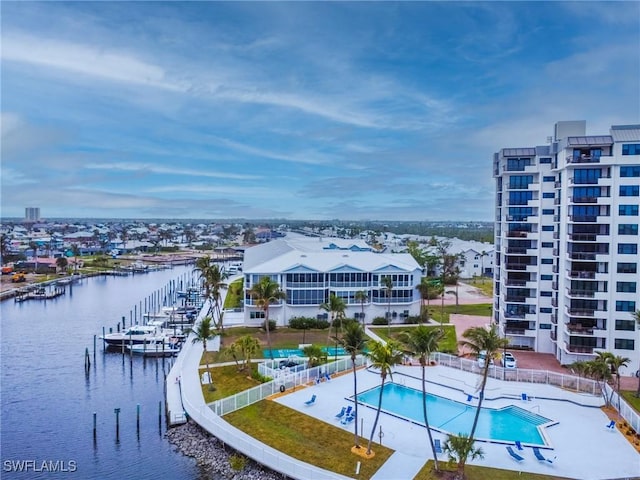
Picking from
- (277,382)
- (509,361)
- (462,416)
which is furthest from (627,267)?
(277,382)

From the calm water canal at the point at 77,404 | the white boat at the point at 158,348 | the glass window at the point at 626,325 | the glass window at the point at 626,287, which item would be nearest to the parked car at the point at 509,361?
the glass window at the point at 626,325

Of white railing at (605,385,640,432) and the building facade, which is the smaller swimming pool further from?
white railing at (605,385,640,432)

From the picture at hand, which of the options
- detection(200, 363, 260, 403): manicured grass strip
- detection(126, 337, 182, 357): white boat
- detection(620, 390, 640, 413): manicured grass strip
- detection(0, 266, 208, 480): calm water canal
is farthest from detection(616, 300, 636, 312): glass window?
detection(126, 337, 182, 357): white boat

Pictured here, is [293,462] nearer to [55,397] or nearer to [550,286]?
[55,397]

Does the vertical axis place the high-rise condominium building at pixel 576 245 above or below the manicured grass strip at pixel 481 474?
above

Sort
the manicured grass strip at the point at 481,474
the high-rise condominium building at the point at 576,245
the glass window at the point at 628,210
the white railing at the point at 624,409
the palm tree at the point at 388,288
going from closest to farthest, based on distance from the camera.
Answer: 1. the manicured grass strip at the point at 481,474
2. the white railing at the point at 624,409
3. the glass window at the point at 628,210
4. the high-rise condominium building at the point at 576,245
5. the palm tree at the point at 388,288

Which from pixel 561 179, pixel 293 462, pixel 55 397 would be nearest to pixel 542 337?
pixel 561 179

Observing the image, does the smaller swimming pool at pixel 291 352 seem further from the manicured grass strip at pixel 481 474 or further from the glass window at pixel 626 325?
the glass window at pixel 626 325
